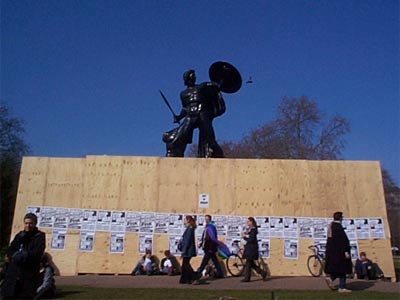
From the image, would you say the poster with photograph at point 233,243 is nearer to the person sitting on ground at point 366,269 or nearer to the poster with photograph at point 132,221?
the poster with photograph at point 132,221

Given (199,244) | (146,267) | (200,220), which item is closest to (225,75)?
(200,220)

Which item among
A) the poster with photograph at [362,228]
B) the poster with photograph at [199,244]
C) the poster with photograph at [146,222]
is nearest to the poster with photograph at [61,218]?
the poster with photograph at [146,222]

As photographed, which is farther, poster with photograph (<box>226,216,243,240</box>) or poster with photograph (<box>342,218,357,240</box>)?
poster with photograph (<box>226,216,243,240</box>)

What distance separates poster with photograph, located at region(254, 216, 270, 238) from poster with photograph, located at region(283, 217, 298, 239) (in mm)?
470

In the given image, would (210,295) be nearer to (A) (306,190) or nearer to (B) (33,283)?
(B) (33,283)

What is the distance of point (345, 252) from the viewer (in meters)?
9.73

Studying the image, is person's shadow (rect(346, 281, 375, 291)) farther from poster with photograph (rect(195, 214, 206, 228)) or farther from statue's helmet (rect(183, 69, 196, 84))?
statue's helmet (rect(183, 69, 196, 84))

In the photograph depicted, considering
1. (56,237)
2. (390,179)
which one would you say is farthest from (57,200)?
(390,179)

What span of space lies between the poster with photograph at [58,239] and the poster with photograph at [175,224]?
2.98 meters

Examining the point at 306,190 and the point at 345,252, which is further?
the point at 306,190

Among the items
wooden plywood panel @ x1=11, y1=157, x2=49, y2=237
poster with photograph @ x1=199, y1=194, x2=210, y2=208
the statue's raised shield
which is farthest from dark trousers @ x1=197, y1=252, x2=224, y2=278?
the statue's raised shield

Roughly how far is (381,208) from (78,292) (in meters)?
8.42

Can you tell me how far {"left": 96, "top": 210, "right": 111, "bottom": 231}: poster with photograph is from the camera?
12.9 metres

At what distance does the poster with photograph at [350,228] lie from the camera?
12.7 metres
